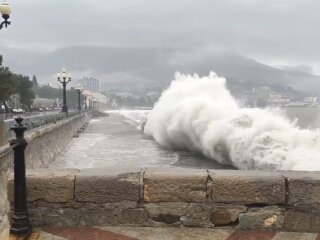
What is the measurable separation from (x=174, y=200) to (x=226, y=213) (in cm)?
53

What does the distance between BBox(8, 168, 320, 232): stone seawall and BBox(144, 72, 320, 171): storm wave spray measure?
410 inches

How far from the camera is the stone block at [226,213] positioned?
433cm

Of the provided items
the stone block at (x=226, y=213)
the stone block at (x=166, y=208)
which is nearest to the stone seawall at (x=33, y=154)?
the stone block at (x=166, y=208)

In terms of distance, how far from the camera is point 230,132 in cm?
2231

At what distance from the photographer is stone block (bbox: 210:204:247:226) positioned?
14.2ft

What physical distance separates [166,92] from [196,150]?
456 inches

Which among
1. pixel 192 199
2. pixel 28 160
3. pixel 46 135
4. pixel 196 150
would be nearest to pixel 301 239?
pixel 192 199

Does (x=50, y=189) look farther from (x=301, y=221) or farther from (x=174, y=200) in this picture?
(x=301, y=221)

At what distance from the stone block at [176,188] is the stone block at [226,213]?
7.4 inches

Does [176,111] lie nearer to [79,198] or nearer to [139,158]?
[139,158]

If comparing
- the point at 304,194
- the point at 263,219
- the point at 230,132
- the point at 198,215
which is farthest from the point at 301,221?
the point at 230,132

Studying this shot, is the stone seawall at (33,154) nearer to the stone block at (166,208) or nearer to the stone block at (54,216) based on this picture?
the stone block at (54,216)

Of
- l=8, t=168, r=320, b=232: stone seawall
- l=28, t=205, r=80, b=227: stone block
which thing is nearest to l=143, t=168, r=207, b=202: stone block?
l=8, t=168, r=320, b=232: stone seawall

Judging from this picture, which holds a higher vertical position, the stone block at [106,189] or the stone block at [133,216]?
the stone block at [106,189]
